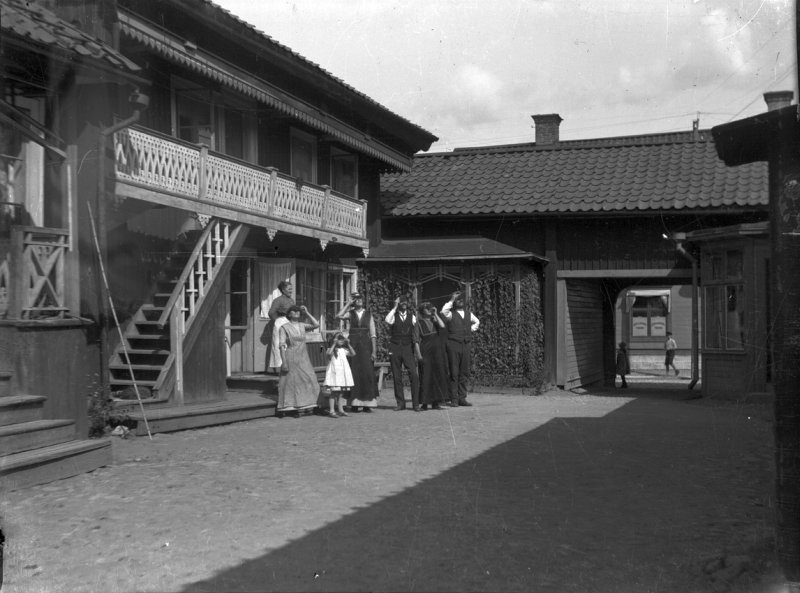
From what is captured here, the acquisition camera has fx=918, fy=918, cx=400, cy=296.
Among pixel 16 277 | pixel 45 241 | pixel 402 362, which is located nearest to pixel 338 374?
pixel 402 362

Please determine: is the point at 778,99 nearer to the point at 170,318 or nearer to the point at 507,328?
the point at 507,328

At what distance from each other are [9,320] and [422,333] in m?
7.88

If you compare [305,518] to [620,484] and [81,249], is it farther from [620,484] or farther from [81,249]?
[81,249]

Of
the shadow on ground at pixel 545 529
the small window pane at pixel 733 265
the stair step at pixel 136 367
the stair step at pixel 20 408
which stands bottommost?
the shadow on ground at pixel 545 529

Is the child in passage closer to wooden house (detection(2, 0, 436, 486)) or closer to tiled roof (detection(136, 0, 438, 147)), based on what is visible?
wooden house (detection(2, 0, 436, 486))

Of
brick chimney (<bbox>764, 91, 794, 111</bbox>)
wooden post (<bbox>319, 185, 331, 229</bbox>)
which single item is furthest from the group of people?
brick chimney (<bbox>764, 91, 794, 111</bbox>)

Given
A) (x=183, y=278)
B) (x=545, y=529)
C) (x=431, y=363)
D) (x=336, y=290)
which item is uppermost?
(x=336, y=290)

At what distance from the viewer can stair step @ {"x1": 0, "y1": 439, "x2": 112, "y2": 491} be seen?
7.66m

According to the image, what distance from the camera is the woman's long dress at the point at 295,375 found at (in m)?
13.7

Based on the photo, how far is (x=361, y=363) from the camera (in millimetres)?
14633

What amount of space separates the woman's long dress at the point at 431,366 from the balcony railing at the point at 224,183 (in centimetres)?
343

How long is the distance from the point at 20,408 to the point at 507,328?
12.9m

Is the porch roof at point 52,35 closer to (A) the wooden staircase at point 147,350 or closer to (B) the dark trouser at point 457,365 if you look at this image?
(A) the wooden staircase at point 147,350

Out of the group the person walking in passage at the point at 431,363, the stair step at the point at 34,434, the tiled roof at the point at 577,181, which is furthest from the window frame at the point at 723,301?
the stair step at the point at 34,434
